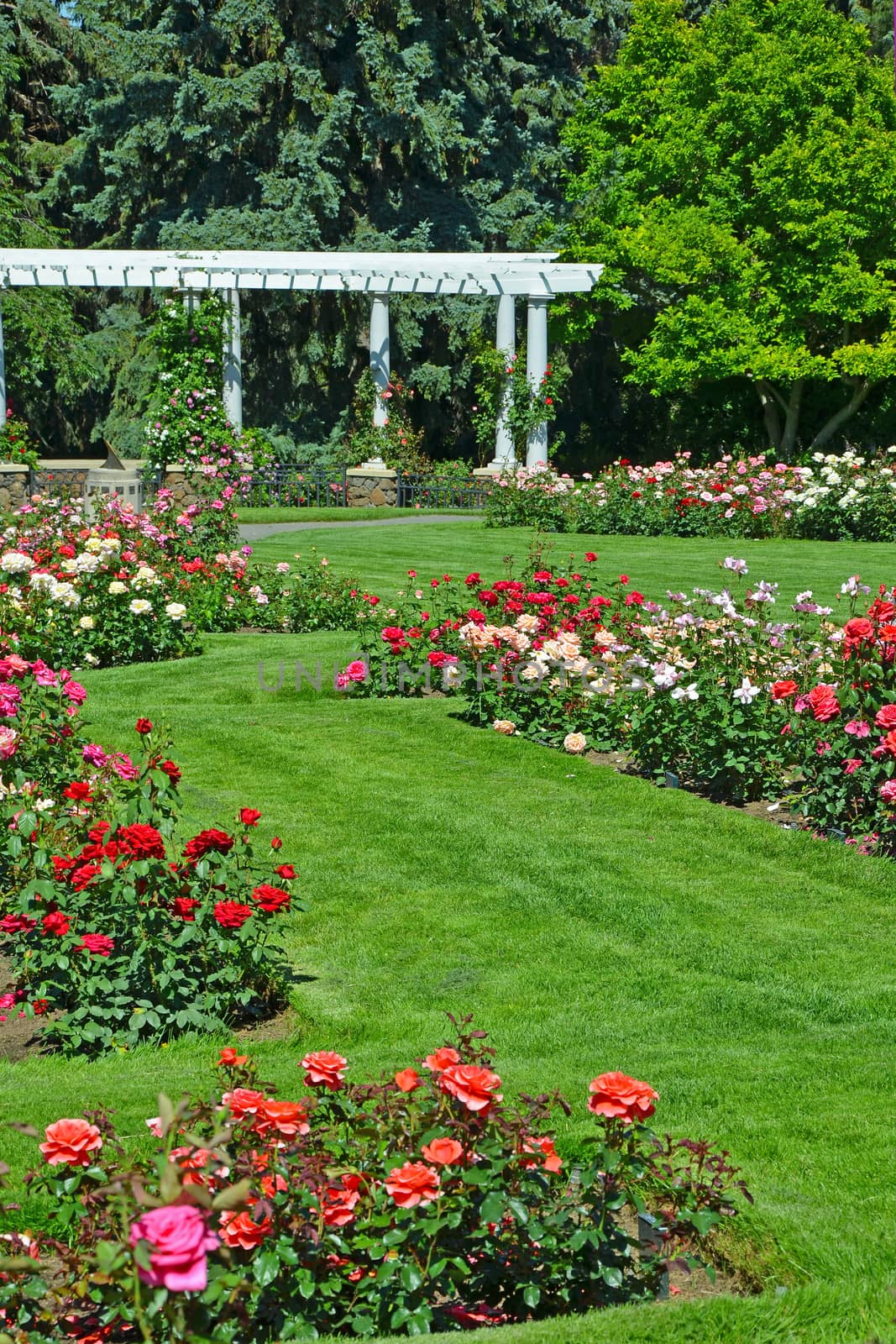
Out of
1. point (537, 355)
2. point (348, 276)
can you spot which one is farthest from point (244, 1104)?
point (348, 276)

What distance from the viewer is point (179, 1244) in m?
1.77

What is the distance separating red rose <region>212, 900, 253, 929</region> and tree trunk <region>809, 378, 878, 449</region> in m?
21.2

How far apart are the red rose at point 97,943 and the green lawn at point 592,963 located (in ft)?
1.10

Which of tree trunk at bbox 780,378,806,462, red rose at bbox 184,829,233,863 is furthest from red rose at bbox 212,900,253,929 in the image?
tree trunk at bbox 780,378,806,462

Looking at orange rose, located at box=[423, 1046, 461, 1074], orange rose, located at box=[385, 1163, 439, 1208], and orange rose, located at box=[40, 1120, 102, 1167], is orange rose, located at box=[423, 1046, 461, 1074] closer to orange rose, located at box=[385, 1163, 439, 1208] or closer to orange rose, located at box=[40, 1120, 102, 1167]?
orange rose, located at box=[385, 1163, 439, 1208]

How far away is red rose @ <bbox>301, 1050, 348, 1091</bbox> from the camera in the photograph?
10.2 ft

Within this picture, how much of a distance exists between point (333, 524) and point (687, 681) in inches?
545

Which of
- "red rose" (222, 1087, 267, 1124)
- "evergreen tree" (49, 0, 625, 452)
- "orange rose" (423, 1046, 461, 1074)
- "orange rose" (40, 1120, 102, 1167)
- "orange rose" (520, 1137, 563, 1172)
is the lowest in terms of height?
"orange rose" (520, 1137, 563, 1172)

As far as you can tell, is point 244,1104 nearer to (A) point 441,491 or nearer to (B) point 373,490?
(A) point 441,491

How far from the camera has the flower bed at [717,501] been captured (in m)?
18.0

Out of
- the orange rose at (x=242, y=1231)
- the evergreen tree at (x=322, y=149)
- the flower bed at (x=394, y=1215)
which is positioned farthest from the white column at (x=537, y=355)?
the orange rose at (x=242, y=1231)

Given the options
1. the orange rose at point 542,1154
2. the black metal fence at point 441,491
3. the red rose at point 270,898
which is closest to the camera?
the orange rose at point 542,1154

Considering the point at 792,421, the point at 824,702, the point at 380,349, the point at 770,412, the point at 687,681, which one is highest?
the point at 380,349

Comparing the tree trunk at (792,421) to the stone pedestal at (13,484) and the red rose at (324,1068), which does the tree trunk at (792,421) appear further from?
the red rose at (324,1068)
